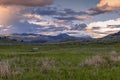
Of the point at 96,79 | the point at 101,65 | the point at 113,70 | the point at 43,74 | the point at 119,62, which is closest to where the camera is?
the point at 96,79

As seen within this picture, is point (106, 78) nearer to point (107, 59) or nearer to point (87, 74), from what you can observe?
point (87, 74)

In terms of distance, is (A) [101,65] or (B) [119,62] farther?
(B) [119,62]

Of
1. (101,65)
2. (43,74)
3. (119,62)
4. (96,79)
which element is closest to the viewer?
(96,79)

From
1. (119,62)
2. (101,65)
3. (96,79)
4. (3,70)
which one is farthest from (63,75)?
(119,62)

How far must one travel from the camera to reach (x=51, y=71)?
68.0 ft

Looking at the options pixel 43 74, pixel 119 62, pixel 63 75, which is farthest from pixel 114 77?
pixel 119 62

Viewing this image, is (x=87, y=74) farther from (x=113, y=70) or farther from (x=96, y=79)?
(x=113, y=70)

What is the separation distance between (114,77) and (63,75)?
3375 millimetres

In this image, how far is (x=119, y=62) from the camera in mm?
27531

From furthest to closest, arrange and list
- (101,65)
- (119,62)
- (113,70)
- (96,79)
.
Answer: (119,62)
(101,65)
(113,70)
(96,79)

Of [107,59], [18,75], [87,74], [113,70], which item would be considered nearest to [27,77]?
[18,75]

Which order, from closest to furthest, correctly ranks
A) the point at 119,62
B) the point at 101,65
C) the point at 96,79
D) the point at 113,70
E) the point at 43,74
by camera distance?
1. the point at 96,79
2. the point at 43,74
3. the point at 113,70
4. the point at 101,65
5. the point at 119,62

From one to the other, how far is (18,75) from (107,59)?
1129 centimetres

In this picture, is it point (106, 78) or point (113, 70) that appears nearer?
point (106, 78)
